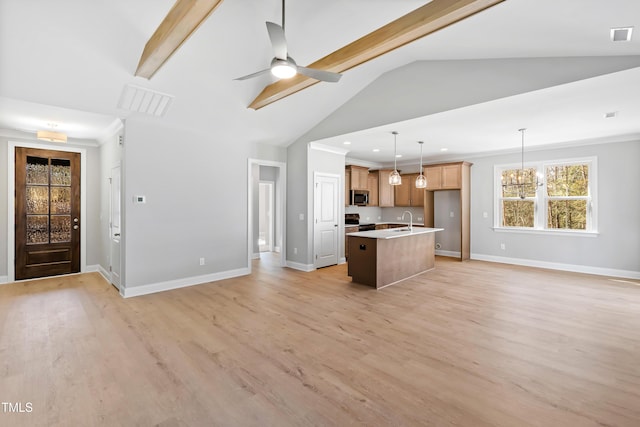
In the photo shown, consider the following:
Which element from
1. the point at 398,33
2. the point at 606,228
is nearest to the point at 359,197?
the point at 606,228

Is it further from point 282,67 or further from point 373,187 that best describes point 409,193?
point 282,67

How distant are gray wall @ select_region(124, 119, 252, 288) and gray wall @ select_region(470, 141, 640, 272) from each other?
6.24 meters

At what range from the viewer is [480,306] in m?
3.96

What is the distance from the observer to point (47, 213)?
545 cm

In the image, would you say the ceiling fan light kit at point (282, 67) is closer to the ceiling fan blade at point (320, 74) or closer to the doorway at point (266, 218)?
the ceiling fan blade at point (320, 74)

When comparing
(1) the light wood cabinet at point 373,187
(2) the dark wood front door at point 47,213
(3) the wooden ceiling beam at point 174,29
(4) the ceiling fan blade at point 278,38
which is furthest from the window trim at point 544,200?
(2) the dark wood front door at point 47,213

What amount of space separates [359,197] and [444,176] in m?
2.23

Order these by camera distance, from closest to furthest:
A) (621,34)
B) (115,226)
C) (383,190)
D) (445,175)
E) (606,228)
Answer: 1. (621,34)
2. (115,226)
3. (606,228)
4. (445,175)
5. (383,190)

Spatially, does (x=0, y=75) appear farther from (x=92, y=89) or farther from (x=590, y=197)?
(x=590, y=197)

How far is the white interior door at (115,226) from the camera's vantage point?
15.7 feet

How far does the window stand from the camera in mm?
6012

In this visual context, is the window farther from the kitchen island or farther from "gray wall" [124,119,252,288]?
"gray wall" [124,119,252,288]

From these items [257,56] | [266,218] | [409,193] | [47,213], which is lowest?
[266,218]

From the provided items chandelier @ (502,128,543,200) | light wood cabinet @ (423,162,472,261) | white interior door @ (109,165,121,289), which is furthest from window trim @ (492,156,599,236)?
white interior door @ (109,165,121,289)
